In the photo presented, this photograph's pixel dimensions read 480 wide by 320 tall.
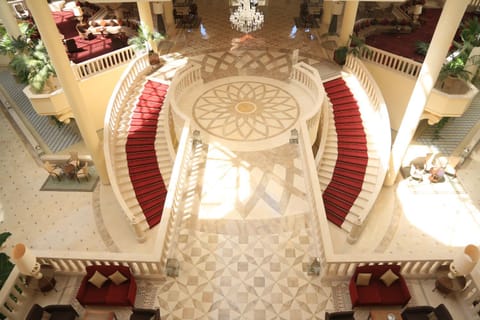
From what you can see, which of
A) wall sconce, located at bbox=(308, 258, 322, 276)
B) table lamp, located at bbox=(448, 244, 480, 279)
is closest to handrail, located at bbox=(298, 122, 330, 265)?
wall sconce, located at bbox=(308, 258, 322, 276)

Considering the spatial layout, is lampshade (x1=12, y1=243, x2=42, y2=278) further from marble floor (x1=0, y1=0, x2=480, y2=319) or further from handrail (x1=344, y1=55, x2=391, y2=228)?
handrail (x1=344, y1=55, x2=391, y2=228)

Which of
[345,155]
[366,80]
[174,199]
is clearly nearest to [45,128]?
[174,199]

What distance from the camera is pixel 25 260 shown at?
574cm

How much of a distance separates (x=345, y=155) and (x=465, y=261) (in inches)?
244

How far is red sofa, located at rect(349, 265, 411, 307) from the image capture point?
6004 millimetres

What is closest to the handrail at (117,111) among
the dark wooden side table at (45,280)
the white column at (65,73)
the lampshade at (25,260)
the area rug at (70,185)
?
the white column at (65,73)

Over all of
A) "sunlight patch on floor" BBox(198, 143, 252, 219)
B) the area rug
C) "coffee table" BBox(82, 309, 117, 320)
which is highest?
"coffee table" BBox(82, 309, 117, 320)

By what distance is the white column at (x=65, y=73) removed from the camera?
27.5 feet

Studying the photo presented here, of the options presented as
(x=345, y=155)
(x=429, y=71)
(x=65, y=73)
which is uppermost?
(x=429, y=71)

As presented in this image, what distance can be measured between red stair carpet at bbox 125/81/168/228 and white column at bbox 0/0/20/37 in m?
5.28

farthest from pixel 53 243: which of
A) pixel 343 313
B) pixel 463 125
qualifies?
pixel 463 125

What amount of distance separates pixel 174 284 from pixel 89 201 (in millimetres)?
5969

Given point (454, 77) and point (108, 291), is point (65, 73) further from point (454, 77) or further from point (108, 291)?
point (454, 77)

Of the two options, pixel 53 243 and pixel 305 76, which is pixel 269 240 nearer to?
pixel 53 243
